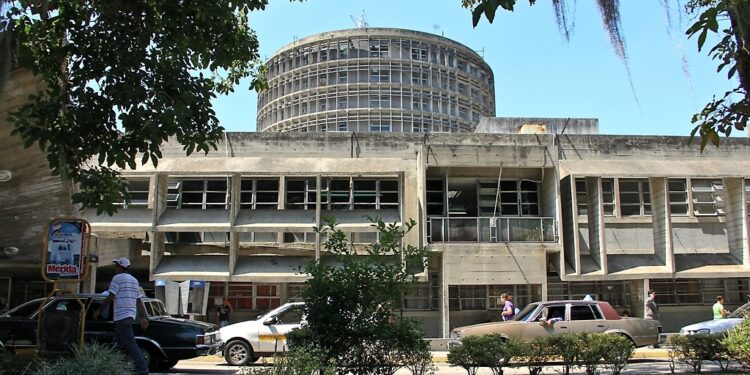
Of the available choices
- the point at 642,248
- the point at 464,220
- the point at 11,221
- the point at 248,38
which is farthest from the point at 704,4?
the point at 642,248

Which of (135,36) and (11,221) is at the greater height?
(135,36)

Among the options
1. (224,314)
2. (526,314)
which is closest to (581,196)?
(526,314)

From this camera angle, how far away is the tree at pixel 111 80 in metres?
8.49

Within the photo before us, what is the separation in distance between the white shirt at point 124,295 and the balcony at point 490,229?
15956mm

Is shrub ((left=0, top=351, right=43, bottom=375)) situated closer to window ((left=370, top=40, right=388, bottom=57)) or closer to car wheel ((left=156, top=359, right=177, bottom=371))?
car wheel ((left=156, top=359, right=177, bottom=371))

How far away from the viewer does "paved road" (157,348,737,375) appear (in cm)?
1217

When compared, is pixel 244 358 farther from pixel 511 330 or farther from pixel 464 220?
pixel 464 220

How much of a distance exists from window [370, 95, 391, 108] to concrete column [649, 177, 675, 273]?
45714 mm

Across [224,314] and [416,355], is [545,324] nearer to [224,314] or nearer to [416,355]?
[416,355]

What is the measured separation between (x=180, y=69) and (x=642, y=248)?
22.0m

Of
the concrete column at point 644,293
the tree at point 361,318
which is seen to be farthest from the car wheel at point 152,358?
the concrete column at point 644,293

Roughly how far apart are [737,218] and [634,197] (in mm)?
3878

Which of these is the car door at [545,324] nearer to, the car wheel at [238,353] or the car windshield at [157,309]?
the car wheel at [238,353]

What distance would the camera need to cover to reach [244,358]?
15.5 metres
